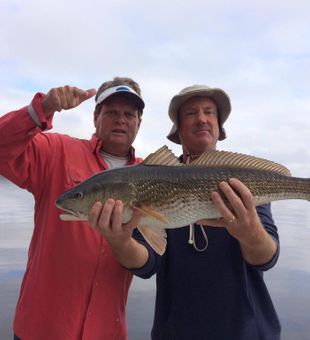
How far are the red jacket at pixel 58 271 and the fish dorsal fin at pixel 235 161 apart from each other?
5.00ft

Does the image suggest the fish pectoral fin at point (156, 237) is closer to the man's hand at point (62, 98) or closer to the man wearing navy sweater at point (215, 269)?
the man wearing navy sweater at point (215, 269)

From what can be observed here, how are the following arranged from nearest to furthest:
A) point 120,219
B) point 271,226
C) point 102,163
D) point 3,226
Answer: point 120,219
point 271,226
point 102,163
point 3,226

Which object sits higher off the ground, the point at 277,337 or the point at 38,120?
the point at 38,120

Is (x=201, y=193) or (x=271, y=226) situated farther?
(x=271, y=226)

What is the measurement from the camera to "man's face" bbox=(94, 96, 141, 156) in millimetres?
4512

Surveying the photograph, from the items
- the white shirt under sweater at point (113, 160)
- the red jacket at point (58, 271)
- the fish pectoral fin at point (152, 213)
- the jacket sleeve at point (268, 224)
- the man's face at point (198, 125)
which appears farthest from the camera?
the white shirt under sweater at point (113, 160)

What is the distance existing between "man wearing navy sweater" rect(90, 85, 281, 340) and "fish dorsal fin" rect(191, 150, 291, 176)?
349mm

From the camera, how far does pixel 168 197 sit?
3.66 meters

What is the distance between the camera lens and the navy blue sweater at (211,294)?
11.4 ft

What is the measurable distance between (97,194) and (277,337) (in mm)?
2391

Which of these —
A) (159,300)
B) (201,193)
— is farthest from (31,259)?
(201,193)

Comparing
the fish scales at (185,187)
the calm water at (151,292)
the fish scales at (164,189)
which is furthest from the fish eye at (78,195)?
the calm water at (151,292)

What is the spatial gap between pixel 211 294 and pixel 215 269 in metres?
0.25

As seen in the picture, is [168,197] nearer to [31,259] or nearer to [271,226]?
[271,226]
